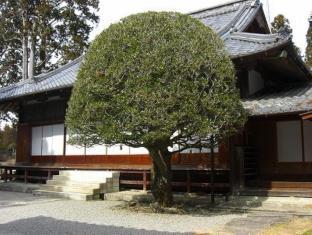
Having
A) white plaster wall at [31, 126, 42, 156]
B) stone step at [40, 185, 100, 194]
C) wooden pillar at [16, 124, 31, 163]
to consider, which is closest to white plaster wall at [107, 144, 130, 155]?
stone step at [40, 185, 100, 194]

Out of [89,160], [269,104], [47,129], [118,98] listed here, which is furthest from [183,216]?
[47,129]

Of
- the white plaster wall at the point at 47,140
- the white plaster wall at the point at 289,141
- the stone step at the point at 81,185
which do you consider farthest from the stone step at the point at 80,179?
the white plaster wall at the point at 289,141

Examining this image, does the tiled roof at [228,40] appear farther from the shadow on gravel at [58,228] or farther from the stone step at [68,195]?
the shadow on gravel at [58,228]

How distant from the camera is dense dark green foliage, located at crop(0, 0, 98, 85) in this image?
27953 mm

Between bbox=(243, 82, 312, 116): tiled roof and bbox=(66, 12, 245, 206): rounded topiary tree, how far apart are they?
5.11 ft

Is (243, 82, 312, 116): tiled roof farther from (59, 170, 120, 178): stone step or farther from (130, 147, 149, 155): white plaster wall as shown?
(59, 170, 120, 178): stone step

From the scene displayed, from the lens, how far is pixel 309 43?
3231 cm

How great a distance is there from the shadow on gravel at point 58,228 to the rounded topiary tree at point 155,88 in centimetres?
220

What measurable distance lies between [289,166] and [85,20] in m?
19.8

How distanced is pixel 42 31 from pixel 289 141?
62.1ft

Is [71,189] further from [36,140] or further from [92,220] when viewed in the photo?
[36,140]

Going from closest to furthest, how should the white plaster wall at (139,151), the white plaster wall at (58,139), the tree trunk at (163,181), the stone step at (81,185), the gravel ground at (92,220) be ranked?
the gravel ground at (92,220) < the tree trunk at (163,181) < the stone step at (81,185) < the white plaster wall at (139,151) < the white plaster wall at (58,139)

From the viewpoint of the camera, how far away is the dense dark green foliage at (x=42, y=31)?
27953 mm

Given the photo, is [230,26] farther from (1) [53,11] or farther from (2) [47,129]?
(1) [53,11]
